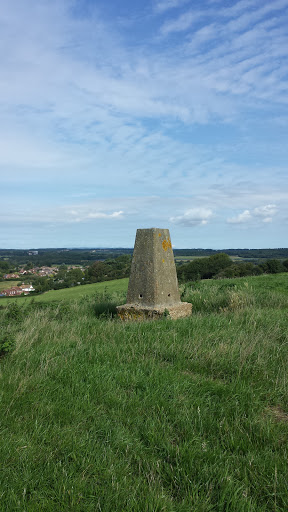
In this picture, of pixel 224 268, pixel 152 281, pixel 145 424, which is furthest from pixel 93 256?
pixel 145 424

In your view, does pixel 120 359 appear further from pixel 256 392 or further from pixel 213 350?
pixel 256 392

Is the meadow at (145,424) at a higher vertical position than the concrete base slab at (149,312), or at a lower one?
lower

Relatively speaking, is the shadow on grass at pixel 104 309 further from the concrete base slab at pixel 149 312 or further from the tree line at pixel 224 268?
the tree line at pixel 224 268

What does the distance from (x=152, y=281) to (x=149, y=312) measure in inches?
27.6

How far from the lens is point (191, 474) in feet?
7.95

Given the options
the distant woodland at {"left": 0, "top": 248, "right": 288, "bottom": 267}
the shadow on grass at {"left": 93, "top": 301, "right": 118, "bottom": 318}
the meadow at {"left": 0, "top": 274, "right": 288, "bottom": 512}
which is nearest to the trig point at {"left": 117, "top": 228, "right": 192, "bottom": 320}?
the shadow on grass at {"left": 93, "top": 301, "right": 118, "bottom": 318}

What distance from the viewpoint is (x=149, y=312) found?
284 inches

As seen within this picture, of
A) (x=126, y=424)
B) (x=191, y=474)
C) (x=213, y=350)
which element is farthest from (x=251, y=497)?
(x=213, y=350)

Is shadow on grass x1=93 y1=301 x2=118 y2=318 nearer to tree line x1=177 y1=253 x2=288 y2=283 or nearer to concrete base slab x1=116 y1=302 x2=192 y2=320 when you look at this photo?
concrete base slab x1=116 y1=302 x2=192 y2=320

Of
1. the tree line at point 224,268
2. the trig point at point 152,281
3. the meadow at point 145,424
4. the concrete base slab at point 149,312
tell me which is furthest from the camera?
the tree line at point 224,268

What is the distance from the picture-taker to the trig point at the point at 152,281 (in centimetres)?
742

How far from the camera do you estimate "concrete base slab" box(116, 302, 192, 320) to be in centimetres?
718

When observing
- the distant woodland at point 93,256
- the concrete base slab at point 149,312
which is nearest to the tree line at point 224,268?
the concrete base slab at point 149,312

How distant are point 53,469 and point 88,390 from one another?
1063 mm
